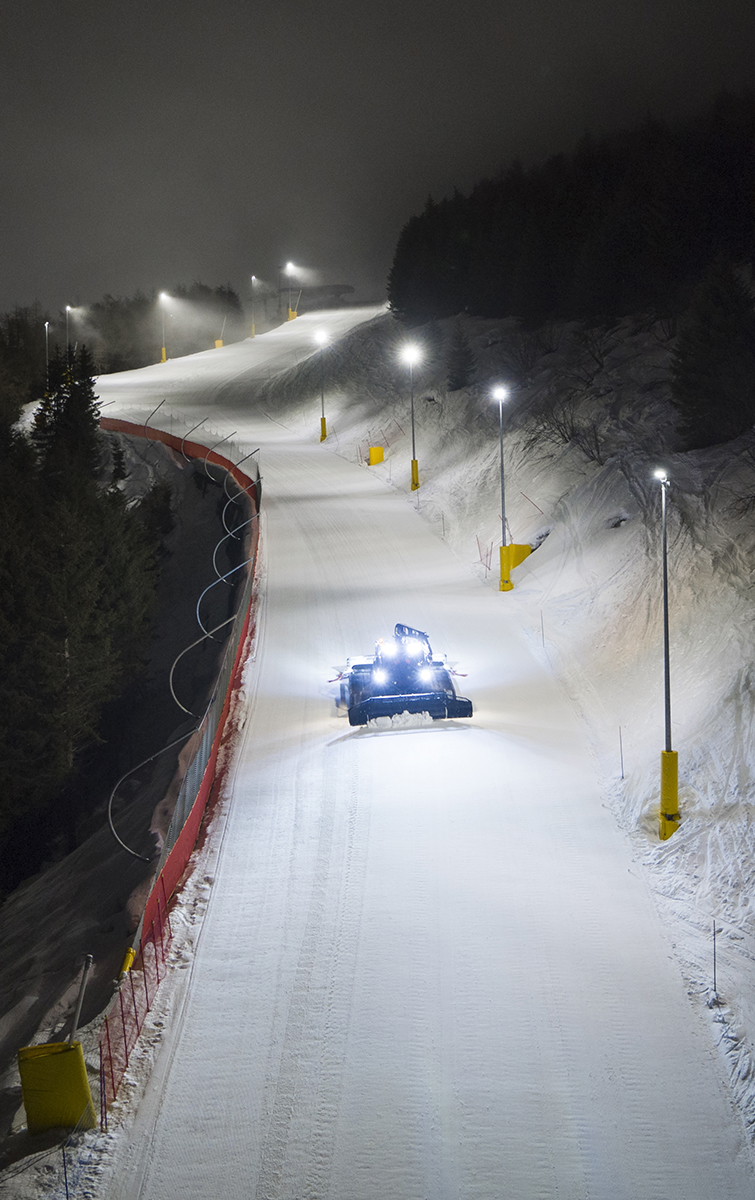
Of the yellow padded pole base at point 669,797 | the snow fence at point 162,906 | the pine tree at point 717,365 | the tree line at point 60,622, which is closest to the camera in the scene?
the snow fence at point 162,906

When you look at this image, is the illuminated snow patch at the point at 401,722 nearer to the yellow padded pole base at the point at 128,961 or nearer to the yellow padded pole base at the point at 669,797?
the yellow padded pole base at the point at 669,797

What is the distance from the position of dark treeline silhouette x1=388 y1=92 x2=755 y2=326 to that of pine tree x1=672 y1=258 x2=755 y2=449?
2989 mm

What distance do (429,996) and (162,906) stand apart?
150 inches

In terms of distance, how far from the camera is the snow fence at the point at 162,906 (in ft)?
30.5

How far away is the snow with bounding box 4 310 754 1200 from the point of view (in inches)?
316

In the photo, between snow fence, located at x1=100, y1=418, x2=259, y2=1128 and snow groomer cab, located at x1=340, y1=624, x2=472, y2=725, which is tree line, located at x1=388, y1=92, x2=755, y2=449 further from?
snow fence, located at x1=100, y1=418, x2=259, y2=1128

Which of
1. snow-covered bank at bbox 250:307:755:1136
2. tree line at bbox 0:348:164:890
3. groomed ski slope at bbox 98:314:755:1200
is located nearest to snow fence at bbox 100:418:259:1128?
groomed ski slope at bbox 98:314:755:1200

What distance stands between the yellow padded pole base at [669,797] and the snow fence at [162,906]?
711 cm

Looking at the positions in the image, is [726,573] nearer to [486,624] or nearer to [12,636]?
[486,624]

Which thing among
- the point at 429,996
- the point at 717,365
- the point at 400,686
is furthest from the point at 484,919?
the point at 717,365

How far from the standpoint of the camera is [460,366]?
47625 mm

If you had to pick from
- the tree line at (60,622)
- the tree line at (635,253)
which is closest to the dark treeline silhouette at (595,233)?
the tree line at (635,253)

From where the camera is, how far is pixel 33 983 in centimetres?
1252

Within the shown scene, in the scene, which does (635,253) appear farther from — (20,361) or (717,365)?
(20,361)
